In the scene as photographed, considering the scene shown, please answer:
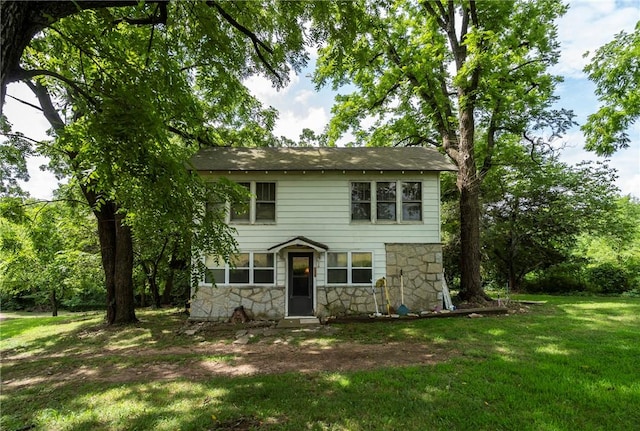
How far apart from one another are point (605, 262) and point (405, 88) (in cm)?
1372

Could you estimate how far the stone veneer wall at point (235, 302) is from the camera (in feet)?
31.8

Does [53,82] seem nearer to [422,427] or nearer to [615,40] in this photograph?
[422,427]

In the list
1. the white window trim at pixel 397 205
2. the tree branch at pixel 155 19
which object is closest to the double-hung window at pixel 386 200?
the white window trim at pixel 397 205

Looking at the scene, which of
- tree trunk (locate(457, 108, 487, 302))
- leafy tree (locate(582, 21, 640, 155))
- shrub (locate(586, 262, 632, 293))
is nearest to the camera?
leafy tree (locate(582, 21, 640, 155))

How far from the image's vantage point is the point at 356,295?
9.91 metres

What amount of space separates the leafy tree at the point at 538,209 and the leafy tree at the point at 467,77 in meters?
2.04

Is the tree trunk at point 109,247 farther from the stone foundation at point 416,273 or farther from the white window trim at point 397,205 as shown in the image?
the stone foundation at point 416,273

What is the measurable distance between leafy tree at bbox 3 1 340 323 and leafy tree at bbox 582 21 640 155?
9.98 m

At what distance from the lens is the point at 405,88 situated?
13406 mm

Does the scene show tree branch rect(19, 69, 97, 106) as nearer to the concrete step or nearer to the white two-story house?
the white two-story house

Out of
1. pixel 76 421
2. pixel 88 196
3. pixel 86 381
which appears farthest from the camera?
pixel 88 196

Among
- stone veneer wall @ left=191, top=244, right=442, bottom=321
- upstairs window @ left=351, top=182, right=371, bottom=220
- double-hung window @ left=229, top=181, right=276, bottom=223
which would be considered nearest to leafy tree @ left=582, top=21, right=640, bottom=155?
stone veneer wall @ left=191, top=244, right=442, bottom=321

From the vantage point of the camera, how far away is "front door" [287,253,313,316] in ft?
32.6

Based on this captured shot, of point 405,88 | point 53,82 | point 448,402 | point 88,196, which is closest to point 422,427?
point 448,402
